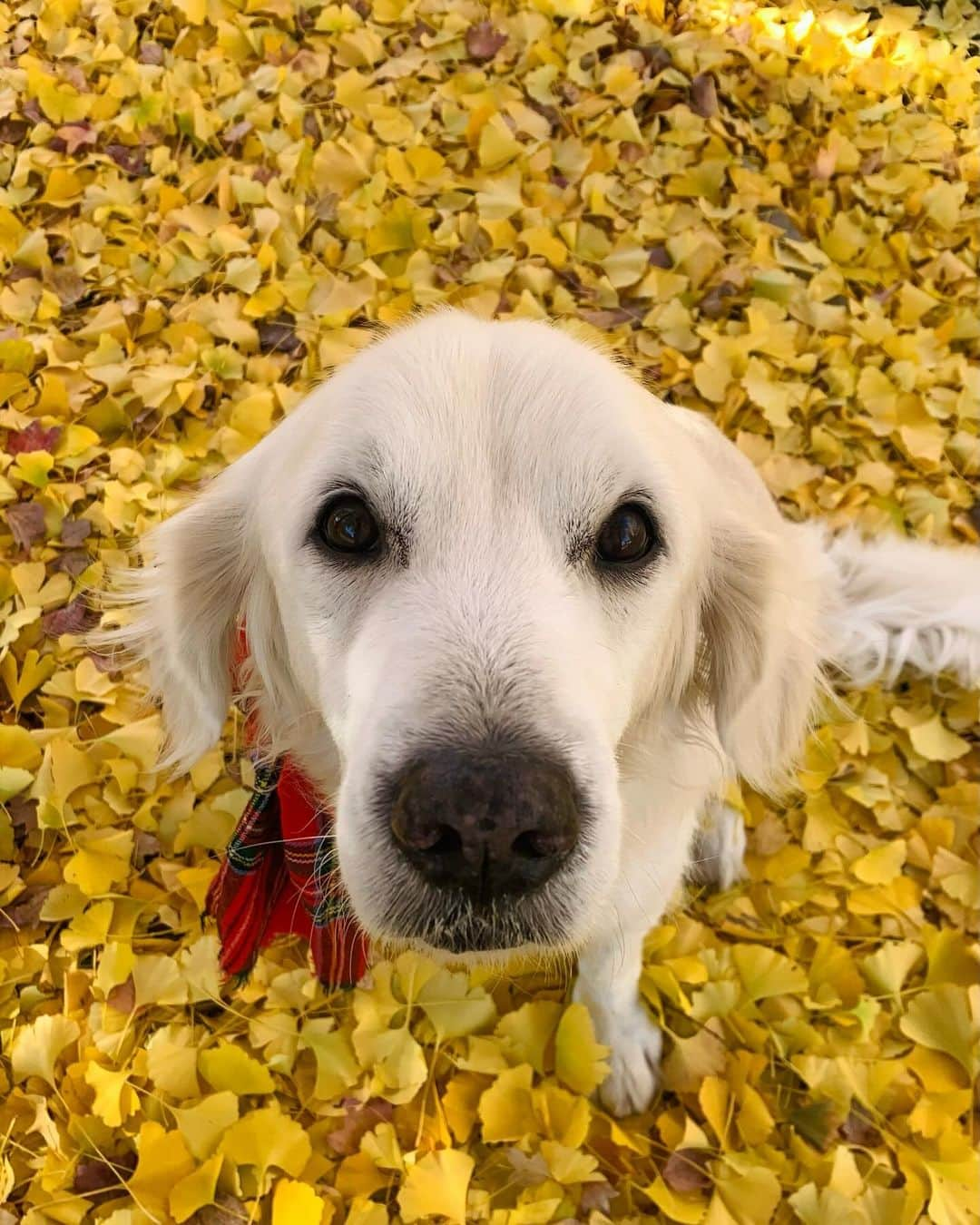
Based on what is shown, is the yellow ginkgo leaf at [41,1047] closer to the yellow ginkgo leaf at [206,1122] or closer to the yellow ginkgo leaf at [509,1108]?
the yellow ginkgo leaf at [206,1122]

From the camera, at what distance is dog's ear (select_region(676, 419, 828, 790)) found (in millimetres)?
1505

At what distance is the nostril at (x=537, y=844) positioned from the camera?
1.02m

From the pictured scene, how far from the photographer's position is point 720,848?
209cm

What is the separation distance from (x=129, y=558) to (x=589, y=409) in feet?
5.36

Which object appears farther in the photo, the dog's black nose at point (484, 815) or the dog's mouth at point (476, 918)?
the dog's mouth at point (476, 918)

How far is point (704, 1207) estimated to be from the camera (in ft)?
5.42

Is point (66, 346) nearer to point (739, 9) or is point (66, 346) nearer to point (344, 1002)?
point (344, 1002)

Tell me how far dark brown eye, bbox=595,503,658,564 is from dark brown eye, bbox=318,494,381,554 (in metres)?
0.31

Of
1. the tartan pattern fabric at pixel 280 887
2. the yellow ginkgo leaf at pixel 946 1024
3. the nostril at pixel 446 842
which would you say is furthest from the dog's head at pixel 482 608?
the yellow ginkgo leaf at pixel 946 1024

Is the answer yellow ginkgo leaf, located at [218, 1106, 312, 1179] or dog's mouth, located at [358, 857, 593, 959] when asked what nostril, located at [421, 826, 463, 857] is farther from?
yellow ginkgo leaf, located at [218, 1106, 312, 1179]

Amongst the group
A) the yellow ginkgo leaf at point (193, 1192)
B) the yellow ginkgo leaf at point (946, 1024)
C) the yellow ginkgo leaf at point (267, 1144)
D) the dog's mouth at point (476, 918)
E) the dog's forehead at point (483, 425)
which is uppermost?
the dog's forehead at point (483, 425)

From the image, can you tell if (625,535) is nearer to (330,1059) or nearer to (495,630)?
(495,630)

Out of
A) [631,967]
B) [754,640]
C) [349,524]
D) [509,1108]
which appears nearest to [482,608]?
[349,524]

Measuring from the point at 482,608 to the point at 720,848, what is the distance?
1.23m
